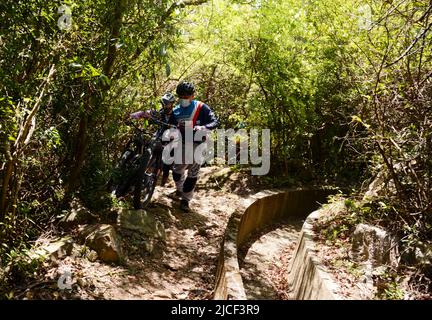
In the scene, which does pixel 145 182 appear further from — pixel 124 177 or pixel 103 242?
pixel 103 242

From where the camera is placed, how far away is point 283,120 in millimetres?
9664

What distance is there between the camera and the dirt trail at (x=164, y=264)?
14.4 feet

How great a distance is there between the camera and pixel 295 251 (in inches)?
254

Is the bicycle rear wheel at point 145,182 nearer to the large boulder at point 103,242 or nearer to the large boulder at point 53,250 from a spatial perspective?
the large boulder at point 103,242

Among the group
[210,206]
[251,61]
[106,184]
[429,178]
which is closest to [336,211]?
[429,178]

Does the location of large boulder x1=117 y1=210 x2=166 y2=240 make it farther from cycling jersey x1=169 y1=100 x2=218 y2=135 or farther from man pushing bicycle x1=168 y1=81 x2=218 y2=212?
cycling jersey x1=169 y1=100 x2=218 y2=135

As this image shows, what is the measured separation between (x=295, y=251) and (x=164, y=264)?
7.06ft

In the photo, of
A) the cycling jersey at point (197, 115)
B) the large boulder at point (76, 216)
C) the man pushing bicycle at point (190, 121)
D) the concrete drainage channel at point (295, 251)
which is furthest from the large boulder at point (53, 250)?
the cycling jersey at point (197, 115)

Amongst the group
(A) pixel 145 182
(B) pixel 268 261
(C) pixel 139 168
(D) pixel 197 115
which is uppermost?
(D) pixel 197 115

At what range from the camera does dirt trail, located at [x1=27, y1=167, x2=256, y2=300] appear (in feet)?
14.4

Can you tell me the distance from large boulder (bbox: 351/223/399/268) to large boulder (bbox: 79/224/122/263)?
294 cm

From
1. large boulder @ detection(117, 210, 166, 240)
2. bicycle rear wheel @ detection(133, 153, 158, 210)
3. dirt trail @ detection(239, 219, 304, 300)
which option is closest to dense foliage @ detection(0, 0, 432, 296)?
large boulder @ detection(117, 210, 166, 240)

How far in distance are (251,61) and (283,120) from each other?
5.25ft

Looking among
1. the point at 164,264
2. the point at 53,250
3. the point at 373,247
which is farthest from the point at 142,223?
the point at 373,247
